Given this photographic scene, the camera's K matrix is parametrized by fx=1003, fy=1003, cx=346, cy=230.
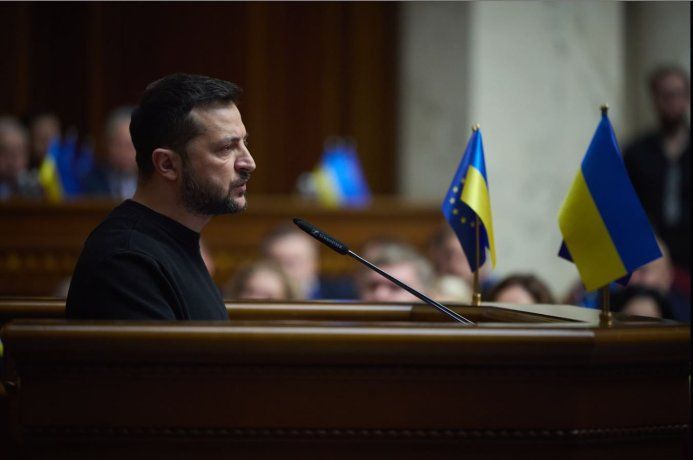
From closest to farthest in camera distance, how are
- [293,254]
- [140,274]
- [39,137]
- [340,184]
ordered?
[140,274] → [293,254] → [39,137] → [340,184]

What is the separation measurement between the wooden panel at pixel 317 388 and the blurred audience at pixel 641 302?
2.12 meters

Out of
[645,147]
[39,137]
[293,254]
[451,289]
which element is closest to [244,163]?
[451,289]

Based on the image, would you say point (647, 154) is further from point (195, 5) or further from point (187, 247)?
point (195, 5)

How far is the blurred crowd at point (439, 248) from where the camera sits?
385 cm

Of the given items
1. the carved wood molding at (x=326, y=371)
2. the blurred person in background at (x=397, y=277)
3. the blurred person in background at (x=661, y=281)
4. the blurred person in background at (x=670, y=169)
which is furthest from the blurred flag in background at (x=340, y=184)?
the carved wood molding at (x=326, y=371)

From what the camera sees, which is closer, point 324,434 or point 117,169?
point 324,434

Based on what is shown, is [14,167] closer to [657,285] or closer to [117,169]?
[117,169]

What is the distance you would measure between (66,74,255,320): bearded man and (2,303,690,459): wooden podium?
388 mm

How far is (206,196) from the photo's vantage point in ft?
6.86

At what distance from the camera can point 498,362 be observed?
1.58 m

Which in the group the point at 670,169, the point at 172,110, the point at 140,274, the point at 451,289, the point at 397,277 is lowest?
the point at 451,289

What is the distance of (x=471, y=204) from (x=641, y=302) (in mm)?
1599

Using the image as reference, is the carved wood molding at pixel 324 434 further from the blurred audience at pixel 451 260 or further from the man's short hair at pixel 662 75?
the man's short hair at pixel 662 75

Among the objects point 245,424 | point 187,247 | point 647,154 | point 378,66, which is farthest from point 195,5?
point 245,424
